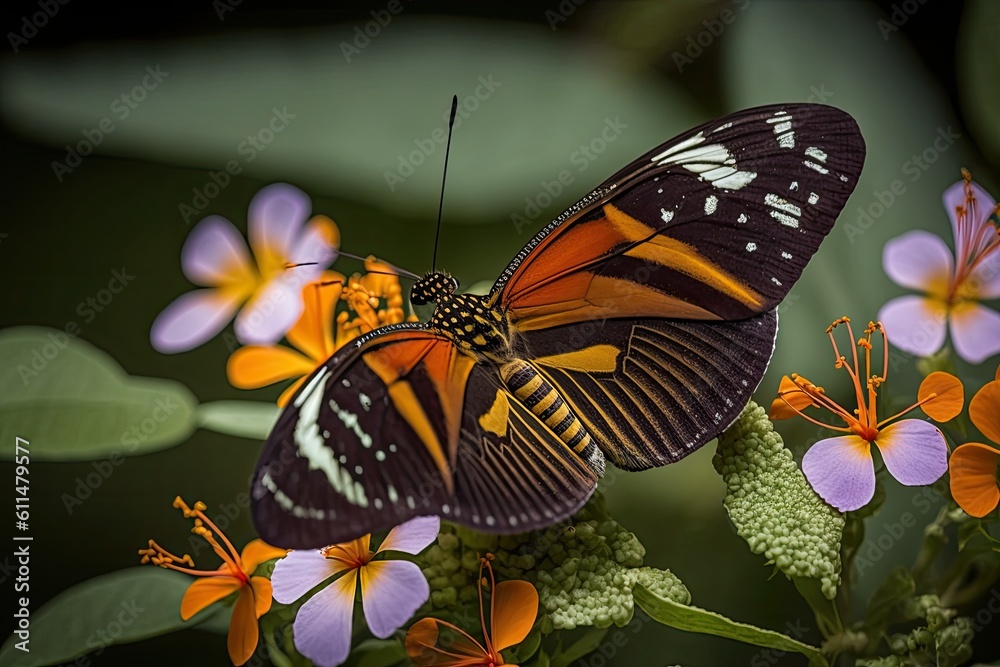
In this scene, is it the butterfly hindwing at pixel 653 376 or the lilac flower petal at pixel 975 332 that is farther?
the lilac flower petal at pixel 975 332

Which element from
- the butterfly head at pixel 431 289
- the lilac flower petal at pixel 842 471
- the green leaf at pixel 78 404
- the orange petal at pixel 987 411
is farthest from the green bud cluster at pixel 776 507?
the green leaf at pixel 78 404

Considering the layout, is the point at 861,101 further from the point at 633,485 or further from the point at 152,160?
the point at 152,160

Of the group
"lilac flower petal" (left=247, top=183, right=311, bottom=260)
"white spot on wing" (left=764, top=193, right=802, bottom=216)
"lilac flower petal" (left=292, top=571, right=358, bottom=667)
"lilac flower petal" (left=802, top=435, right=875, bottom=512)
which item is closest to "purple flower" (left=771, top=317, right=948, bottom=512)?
"lilac flower petal" (left=802, top=435, right=875, bottom=512)

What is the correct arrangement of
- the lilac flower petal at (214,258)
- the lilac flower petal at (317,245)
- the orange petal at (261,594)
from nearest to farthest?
the orange petal at (261,594)
the lilac flower petal at (317,245)
the lilac flower petal at (214,258)

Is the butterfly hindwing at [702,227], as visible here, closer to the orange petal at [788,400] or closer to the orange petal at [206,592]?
the orange petal at [788,400]

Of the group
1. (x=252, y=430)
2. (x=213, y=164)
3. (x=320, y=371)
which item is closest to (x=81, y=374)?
(x=252, y=430)

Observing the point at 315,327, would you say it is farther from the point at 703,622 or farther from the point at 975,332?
the point at 975,332
